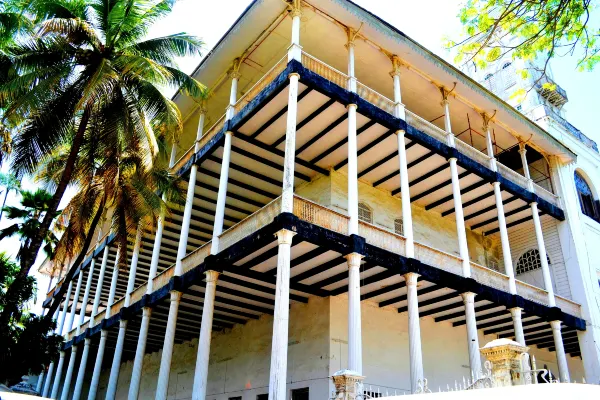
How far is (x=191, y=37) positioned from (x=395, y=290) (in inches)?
427

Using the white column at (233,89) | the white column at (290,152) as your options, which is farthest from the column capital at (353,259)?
the white column at (233,89)

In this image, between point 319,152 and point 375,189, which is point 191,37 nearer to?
point 319,152

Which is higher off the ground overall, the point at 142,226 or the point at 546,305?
the point at 142,226

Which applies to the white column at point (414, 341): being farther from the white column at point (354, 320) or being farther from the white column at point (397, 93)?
the white column at point (397, 93)

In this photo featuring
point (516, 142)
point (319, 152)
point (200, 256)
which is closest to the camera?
point (200, 256)

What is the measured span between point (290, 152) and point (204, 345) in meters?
5.76

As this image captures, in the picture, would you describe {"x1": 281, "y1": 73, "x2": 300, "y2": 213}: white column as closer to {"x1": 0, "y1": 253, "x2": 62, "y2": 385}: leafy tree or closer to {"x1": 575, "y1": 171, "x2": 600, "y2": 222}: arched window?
{"x1": 0, "y1": 253, "x2": 62, "y2": 385}: leafy tree

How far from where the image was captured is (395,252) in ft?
49.4

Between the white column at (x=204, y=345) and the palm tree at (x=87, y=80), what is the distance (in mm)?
4809

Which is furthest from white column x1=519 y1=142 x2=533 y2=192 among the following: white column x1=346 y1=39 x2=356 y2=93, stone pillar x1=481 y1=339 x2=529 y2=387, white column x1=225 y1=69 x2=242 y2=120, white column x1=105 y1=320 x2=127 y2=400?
white column x1=105 y1=320 x2=127 y2=400

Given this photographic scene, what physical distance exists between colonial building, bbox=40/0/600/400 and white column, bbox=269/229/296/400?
0.15 feet

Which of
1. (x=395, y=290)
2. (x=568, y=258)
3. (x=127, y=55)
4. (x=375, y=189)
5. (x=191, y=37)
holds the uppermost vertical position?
(x=191, y=37)

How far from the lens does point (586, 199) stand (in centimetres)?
2477

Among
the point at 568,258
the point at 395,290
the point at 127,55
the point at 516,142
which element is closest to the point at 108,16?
the point at 127,55
